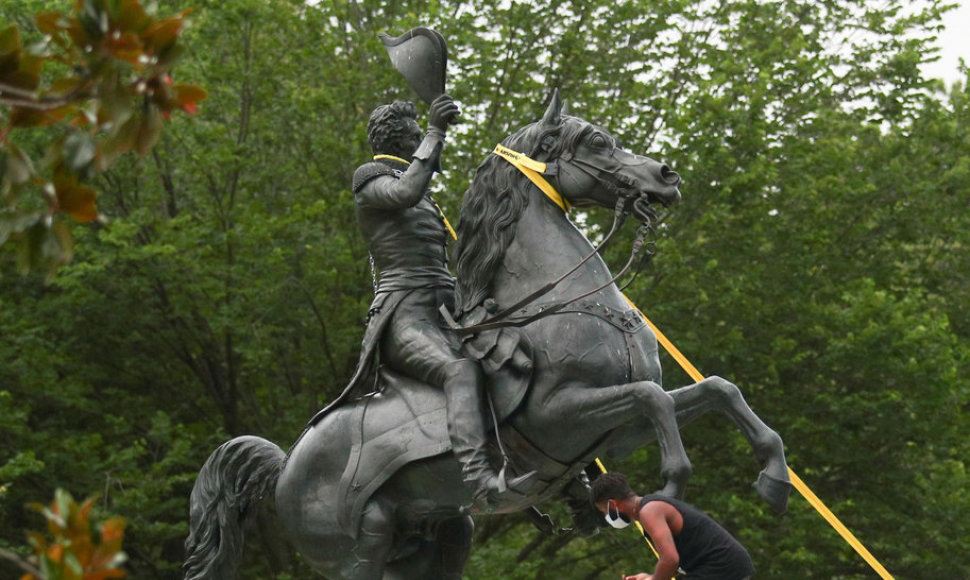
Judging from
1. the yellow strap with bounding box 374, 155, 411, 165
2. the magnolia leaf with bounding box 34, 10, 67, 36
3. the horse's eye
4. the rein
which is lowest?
the rein

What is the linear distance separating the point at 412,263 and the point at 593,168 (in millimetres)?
1055

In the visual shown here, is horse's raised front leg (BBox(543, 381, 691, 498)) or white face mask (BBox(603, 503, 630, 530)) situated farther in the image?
white face mask (BBox(603, 503, 630, 530))

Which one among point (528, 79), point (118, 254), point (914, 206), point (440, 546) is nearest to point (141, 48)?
point (440, 546)

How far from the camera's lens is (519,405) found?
6.94 meters

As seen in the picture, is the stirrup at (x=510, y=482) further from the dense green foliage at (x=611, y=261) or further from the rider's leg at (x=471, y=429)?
the dense green foliage at (x=611, y=261)

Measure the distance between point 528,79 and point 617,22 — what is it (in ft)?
4.95

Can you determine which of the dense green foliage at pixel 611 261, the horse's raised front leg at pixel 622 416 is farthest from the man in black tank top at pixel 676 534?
the dense green foliage at pixel 611 261

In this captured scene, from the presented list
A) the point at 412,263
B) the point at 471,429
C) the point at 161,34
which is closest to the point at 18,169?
the point at 161,34

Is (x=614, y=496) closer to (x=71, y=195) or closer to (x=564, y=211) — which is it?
(x=564, y=211)

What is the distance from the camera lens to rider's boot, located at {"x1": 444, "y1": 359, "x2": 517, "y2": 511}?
264 inches

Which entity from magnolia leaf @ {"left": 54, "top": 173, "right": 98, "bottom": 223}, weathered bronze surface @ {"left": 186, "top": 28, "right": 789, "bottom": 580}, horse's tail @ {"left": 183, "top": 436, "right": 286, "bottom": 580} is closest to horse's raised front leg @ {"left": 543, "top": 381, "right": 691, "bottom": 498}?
weathered bronze surface @ {"left": 186, "top": 28, "right": 789, "bottom": 580}

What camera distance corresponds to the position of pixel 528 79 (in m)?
18.3

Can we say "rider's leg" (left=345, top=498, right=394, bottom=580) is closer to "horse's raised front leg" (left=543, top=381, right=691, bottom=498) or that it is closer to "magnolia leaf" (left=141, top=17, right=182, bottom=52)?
"horse's raised front leg" (left=543, top=381, right=691, bottom=498)

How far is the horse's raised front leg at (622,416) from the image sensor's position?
21.2 feet
